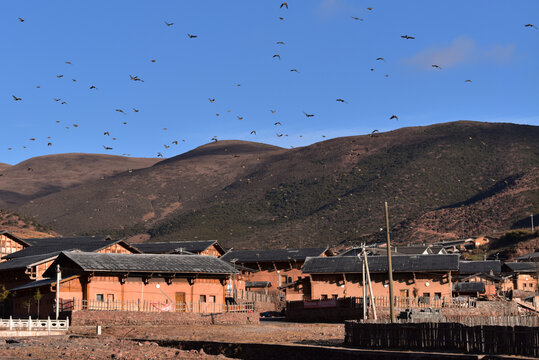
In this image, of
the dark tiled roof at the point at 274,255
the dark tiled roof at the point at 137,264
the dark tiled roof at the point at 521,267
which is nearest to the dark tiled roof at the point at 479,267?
the dark tiled roof at the point at 521,267

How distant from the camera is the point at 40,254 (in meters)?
71.8

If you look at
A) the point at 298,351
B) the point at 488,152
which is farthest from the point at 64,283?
the point at 488,152

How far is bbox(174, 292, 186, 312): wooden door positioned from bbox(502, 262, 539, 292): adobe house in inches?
2209

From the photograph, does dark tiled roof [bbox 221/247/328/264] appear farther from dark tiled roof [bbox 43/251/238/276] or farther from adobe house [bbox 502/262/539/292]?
adobe house [bbox 502/262/539/292]

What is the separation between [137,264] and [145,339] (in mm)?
12737

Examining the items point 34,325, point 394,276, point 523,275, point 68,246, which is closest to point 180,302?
point 34,325

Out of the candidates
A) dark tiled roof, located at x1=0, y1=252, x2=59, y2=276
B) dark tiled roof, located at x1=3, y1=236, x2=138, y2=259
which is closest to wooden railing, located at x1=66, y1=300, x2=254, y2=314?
dark tiled roof, located at x1=0, y1=252, x2=59, y2=276

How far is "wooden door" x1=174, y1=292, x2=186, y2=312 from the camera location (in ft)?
188

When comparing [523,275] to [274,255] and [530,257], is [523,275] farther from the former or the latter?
[274,255]

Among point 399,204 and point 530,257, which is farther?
point 399,204

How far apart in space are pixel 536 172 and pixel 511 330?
145 m

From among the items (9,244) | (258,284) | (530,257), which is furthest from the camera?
(530,257)

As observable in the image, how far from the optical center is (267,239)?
150m

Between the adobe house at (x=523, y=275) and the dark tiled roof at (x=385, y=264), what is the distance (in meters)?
34.2
